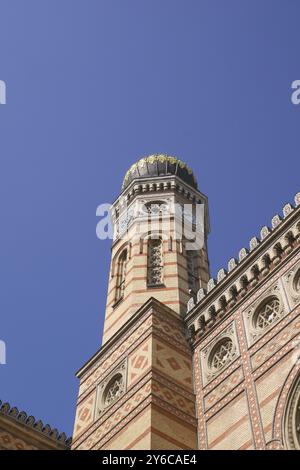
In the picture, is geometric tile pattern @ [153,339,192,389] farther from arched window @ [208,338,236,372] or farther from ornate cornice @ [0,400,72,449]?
ornate cornice @ [0,400,72,449]

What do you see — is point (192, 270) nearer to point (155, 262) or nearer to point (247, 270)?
point (155, 262)

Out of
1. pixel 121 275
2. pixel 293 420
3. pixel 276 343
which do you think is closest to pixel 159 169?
pixel 121 275

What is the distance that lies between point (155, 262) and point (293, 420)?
5.70 m

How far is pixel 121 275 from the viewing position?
13688 mm

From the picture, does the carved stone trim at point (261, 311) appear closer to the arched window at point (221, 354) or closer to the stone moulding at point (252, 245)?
the arched window at point (221, 354)

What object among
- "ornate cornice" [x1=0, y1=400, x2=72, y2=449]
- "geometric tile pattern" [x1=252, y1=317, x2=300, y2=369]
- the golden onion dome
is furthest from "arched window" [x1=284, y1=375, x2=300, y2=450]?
the golden onion dome

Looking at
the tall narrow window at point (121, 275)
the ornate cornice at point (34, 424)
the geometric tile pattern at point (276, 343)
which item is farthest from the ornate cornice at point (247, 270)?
the ornate cornice at point (34, 424)

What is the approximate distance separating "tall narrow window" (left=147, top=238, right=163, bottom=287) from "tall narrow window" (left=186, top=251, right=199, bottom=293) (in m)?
0.59

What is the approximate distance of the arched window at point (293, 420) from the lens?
7707 mm

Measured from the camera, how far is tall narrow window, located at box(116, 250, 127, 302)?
13.1 m
